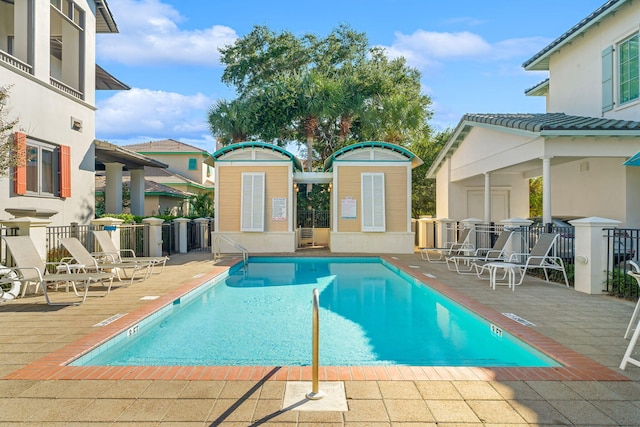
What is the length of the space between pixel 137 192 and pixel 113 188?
1502mm

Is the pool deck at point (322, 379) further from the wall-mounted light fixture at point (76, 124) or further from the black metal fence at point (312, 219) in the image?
the black metal fence at point (312, 219)

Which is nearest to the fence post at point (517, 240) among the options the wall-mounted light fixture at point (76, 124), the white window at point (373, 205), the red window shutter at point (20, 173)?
the white window at point (373, 205)

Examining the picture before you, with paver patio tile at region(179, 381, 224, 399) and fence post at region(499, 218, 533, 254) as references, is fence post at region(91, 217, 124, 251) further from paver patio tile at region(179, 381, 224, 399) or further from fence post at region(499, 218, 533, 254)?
fence post at region(499, 218, 533, 254)

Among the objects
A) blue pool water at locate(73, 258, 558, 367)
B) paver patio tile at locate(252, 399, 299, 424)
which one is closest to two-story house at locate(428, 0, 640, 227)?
blue pool water at locate(73, 258, 558, 367)

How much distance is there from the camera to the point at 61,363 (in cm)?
380

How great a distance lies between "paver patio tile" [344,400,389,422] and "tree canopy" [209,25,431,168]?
18.7 meters

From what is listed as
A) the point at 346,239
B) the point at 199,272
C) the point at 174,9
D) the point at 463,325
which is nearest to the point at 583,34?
the point at 346,239

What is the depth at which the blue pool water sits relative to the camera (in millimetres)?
4629

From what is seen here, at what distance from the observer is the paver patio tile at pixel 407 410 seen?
9.29 feet

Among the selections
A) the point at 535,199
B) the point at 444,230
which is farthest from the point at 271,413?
the point at 535,199

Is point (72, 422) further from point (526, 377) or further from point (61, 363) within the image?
point (526, 377)

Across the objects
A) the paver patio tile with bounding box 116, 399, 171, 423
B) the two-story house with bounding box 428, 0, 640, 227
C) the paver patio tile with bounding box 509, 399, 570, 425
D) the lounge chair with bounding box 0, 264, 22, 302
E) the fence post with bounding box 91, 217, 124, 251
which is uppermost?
the two-story house with bounding box 428, 0, 640, 227

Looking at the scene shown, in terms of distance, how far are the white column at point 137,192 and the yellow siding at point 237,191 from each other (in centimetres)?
478

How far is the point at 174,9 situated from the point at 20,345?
14.5 meters
